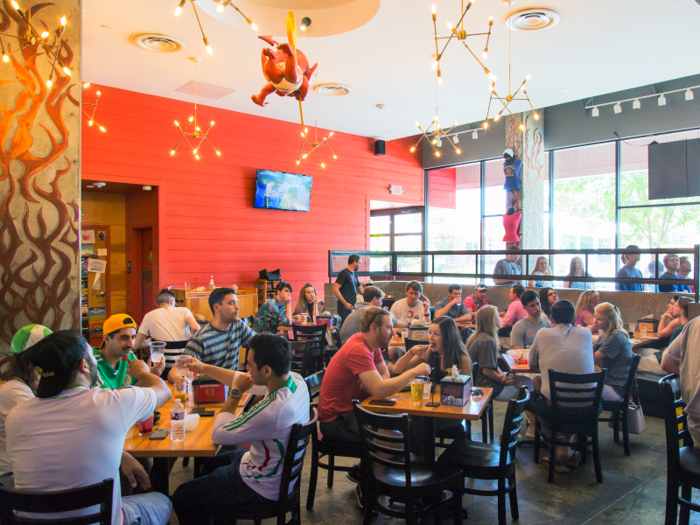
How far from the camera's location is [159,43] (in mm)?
6281

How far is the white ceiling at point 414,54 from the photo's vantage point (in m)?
5.49

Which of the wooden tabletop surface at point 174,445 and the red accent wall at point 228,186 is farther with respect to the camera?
the red accent wall at point 228,186

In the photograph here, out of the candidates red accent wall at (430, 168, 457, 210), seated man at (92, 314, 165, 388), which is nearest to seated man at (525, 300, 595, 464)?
seated man at (92, 314, 165, 388)

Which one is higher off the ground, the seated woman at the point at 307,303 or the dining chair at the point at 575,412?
the seated woman at the point at 307,303

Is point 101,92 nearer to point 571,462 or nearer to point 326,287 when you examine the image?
point 326,287

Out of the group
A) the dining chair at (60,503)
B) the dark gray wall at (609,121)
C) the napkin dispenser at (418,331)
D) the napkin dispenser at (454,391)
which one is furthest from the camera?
the dark gray wall at (609,121)

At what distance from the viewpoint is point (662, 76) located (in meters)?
7.46

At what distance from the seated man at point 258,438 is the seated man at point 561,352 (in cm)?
235

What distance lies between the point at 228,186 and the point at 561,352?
697cm

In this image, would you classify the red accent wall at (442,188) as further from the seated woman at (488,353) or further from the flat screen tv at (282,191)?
the seated woman at (488,353)

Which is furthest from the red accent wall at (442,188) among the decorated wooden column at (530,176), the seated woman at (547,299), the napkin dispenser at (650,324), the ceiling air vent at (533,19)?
the napkin dispenser at (650,324)

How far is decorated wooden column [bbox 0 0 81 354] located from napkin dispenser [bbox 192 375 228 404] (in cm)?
191

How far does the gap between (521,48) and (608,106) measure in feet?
14.3

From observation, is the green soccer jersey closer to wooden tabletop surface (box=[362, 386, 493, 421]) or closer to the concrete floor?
the concrete floor
